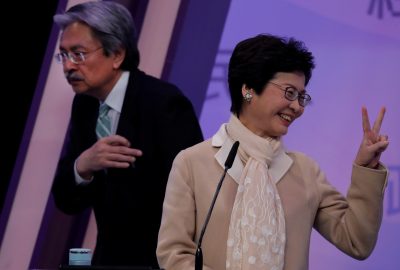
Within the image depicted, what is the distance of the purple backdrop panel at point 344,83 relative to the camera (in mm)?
3852

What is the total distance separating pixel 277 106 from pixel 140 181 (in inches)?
30.7

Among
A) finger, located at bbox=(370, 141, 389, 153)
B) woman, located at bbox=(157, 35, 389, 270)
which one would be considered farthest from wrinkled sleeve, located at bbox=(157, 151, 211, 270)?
finger, located at bbox=(370, 141, 389, 153)

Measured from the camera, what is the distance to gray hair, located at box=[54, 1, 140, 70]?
3.38 metres

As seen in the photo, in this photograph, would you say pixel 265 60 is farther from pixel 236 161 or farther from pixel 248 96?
pixel 236 161

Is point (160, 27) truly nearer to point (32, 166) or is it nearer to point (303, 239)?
point (32, 166)

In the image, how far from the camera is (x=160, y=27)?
14.4ft

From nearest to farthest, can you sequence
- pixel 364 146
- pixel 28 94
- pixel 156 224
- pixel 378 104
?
pixel 364 146
pixel 156 224
pixel 378 104
pixel 28 94

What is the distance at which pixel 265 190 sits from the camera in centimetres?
255

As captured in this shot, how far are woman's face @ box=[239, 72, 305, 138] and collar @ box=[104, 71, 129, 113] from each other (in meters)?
0.80

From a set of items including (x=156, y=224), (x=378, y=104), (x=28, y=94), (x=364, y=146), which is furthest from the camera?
(x=28, y=94)

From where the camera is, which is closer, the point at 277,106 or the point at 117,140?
the point at 277,106

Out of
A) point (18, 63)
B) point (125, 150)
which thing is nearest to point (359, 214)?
point (125, 150)

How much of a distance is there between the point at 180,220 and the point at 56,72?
186 cm

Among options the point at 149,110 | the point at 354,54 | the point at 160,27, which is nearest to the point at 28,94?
the point at 160,27
